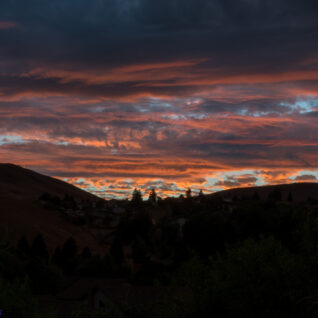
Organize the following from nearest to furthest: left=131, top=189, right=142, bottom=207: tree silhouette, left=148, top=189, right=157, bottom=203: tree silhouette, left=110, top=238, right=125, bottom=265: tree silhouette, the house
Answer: the house → left=110, top=238, right=125, bottom=265: tree silhouette → left=131, top=189, right=142, bottom=207: tree silhouette → left=148, top=189, right=157, bottom=203: tree silhouette

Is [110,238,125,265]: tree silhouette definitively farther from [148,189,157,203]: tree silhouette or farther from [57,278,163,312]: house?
[148,189,157,203]: tree silhouette

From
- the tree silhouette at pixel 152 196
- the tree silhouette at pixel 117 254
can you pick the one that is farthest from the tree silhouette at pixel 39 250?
the tree silhouette at pixel 152 196

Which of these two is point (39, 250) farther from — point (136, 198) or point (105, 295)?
point (136, 198)

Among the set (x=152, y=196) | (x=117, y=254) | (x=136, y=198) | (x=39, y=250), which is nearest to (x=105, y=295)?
(x=117, y=254)

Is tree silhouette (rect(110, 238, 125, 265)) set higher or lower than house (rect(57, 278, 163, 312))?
lower

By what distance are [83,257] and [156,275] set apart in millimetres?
16695

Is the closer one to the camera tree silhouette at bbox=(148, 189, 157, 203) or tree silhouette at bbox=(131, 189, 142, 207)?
tree silhouette at bbox=(131, 189, 142, 207)

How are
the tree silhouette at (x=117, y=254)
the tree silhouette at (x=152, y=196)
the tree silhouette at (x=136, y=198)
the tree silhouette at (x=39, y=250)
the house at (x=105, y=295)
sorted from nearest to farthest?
the house at (x=105, y=295)
the tree silhouette at (x=39, y=250)
the tree silhouette at (x=117, y=254)
the tree silhouette at (x=136, y=198)
the tree silhouette at (x=152, y=196)

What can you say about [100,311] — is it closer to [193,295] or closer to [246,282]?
[193,295]

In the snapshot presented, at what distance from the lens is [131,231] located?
78.3 m

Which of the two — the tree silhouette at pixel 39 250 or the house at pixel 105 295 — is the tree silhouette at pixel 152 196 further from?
the house at pixel 105 295

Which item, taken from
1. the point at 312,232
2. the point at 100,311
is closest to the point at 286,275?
the point at 312,232

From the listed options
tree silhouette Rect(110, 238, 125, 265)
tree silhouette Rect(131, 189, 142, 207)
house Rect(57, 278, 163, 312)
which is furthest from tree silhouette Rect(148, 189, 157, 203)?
house Rect(57, 278, 163, 312)

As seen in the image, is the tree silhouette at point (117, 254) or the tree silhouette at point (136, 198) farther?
the tree silhouette at point (136, 198)
